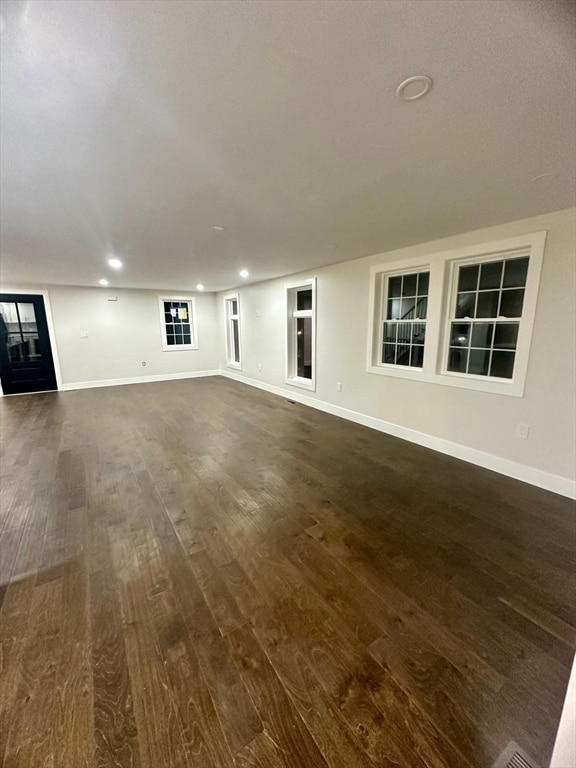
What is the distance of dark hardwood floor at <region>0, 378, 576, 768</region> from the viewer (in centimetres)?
109

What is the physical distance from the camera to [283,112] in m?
1.40

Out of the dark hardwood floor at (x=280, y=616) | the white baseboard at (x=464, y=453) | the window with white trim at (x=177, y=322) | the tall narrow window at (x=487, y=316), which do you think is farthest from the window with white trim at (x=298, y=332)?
the window with white trim at (x=177, y=322)

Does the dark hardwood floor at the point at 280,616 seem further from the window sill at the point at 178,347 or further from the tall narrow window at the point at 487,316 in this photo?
the window sill at the point at 178,347

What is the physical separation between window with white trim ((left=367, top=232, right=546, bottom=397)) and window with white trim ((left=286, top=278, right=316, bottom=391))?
1477mm

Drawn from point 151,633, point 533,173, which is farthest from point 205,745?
point 533,173

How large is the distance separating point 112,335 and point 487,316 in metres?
7.43

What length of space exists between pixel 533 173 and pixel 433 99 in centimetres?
110

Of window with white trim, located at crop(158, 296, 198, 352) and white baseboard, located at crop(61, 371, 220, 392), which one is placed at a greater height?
window with white trim, located at crop(158, 296, 198, 352)

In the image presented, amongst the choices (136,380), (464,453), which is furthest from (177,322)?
(464,453)

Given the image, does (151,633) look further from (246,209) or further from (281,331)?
(281,331)

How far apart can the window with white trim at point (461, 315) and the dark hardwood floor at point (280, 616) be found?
109 cm

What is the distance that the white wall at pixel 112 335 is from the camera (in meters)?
6.80

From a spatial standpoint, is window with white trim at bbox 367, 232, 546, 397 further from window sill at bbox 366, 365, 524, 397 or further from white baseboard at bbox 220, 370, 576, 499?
white baseboard at bbox 220, 370, 576, 499

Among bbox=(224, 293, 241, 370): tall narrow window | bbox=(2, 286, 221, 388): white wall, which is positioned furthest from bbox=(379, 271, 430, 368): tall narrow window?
bbox=(2, 286, 221, 388): white wall
